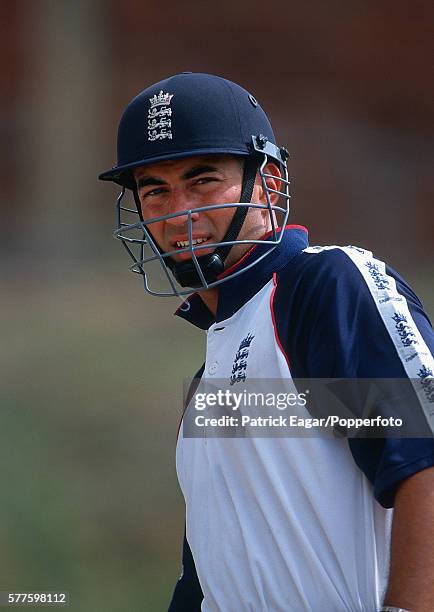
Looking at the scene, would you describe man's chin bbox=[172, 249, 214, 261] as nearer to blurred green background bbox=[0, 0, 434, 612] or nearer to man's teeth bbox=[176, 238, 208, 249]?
man's teeth bbox=[176, 238, 208, 249]

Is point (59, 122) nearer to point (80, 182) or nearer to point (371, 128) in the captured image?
point (80, 182)

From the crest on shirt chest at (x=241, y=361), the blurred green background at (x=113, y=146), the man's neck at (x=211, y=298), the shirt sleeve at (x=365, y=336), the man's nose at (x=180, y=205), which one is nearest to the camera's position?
the shirt sleeve at (x=365, y=336)

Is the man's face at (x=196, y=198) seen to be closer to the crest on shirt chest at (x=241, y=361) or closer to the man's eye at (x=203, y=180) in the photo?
the man's eye at (x=203, y=180)

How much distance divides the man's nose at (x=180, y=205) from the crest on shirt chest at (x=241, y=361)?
0.90ft

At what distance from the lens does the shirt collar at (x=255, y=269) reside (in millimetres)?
1856

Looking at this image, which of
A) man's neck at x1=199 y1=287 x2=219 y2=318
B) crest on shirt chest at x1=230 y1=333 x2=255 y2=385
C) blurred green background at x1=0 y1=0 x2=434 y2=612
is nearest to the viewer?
crest on shirt chest at x1=230 y1=333 x2=255 y2=385

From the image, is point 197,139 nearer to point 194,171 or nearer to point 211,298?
point 194,171

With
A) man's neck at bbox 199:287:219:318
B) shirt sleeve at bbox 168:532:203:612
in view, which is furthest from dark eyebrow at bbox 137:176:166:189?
shirt sleeve at bbox 168:532:203:612

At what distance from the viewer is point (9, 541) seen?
4914 mm

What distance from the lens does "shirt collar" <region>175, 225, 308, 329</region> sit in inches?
73.1

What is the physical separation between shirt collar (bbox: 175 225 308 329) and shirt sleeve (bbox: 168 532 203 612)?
521 millimetres

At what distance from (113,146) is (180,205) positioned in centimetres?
533

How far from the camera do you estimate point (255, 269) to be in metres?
1.88

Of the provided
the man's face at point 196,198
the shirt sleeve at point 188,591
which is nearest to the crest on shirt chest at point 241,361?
the man's face at point 196,198
